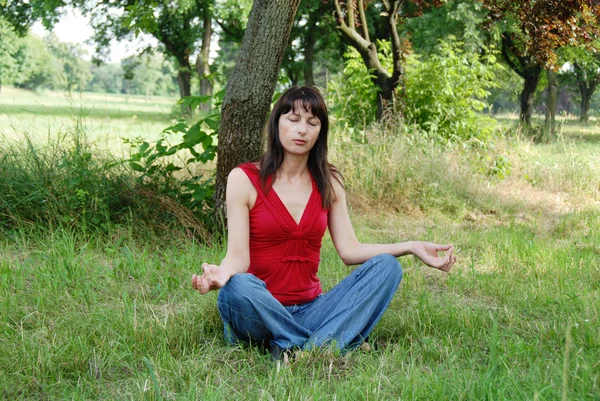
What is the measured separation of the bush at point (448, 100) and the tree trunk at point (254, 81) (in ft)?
15.2

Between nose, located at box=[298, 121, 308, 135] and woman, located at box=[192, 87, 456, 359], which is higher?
nose, located at box=[298, 121, 308, 135]

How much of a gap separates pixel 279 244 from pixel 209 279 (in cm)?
54

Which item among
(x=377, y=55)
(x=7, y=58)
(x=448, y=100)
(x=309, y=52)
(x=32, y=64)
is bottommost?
(x=448, y=100)

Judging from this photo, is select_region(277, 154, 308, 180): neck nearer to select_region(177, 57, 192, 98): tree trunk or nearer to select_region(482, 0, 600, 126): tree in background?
select_region(482, 0, 600, 126): tree in background

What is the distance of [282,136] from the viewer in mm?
3367

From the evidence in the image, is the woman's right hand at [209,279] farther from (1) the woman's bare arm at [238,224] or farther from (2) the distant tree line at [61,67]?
(2) the distant tree line at [61,67]

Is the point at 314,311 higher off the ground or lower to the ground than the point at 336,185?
lower

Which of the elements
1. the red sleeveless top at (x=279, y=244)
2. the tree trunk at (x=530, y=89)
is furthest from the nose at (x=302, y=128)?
the tree trunk at (x=530, y=89)

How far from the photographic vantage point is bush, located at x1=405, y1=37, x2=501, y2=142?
9.56m

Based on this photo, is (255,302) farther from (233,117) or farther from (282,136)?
(233,117)

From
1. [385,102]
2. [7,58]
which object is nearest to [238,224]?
[385,102]

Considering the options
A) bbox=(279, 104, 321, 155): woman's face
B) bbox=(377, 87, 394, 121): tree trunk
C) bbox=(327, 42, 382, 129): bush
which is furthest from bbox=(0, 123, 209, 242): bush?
bbox=(327, 42, 382, 129): bush

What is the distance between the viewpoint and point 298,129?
10.8 feet

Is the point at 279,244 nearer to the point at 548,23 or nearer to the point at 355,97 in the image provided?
the point at 548,23
